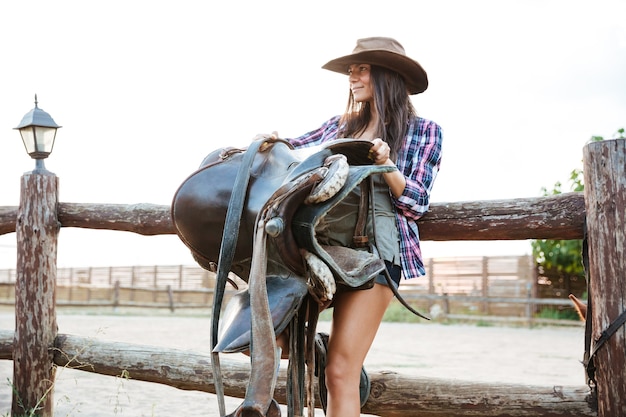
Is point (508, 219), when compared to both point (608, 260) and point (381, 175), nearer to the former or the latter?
point (608, 260)

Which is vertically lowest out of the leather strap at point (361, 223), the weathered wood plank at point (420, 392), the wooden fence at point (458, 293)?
the wooden fence at point (458, 293)

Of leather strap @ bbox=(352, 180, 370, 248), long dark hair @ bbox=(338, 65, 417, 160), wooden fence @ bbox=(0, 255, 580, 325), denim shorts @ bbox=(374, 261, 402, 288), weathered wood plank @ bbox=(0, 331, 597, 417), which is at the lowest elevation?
wooden fence @ bbox=(0, 255, 580, 325)

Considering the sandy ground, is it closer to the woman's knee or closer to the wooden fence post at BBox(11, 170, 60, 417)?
the wooden fence post at BBox(11, 170, 60, 417)

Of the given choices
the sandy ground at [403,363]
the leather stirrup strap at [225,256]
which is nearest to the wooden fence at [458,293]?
the sandy ground at [403,363]

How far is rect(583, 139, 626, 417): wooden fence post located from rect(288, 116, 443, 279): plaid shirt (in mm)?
541

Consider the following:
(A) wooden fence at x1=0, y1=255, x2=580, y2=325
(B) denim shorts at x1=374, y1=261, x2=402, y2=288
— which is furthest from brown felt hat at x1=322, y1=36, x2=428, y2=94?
(A) wooden fence at x1=0, y1=255, x2=580, y2=325

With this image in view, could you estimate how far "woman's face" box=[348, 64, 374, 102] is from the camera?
2.45 metres

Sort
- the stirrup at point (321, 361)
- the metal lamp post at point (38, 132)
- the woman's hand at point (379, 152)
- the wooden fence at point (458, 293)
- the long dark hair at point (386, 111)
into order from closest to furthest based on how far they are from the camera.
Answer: the woman's hand at point (379, 152)
the stirrup at point (321, 361)
the long dark hair at point (386, 111)
the metal lamp post at point (38, 132)
the wooden fence at point (458, 293)

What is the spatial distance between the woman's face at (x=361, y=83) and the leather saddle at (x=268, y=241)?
517mm

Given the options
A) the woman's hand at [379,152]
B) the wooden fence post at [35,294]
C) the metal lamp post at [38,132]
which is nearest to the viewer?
the woman's hand at [379,152]

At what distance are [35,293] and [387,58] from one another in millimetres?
2237

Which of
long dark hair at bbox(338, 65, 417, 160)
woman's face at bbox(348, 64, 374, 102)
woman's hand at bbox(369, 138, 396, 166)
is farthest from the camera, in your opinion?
woman's face at bbox(348, 64, 374, 102)

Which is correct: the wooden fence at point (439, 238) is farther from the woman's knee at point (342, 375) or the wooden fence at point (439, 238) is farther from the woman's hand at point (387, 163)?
the woman's knee at point (342, 375)

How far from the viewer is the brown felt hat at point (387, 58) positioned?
7.75ft
